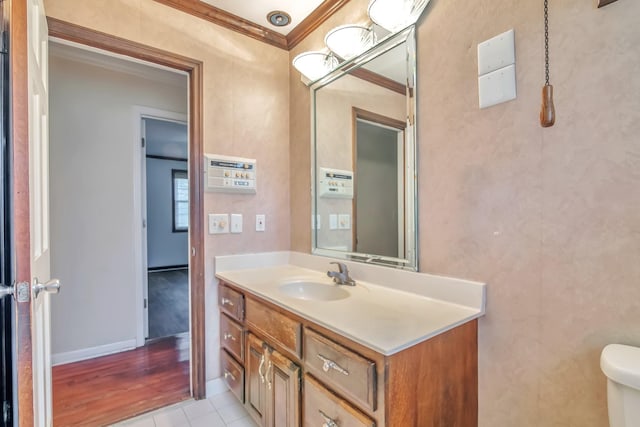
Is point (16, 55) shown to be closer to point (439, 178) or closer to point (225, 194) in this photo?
point (225, 194)

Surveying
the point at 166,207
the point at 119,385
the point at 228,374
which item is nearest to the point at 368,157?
the point at 228,374

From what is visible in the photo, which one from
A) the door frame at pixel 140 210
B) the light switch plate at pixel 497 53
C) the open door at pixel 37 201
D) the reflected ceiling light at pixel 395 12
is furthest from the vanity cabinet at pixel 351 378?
the door frame at pixel 140 210

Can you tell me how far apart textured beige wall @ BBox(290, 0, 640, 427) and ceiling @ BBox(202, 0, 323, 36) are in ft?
2.81

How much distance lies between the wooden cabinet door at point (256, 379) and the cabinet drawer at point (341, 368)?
1.28 ft

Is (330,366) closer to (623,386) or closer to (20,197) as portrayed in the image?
(623,386)

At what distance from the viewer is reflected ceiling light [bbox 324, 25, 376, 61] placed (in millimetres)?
1603

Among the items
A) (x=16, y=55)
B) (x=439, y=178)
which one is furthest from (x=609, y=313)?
(x=16, y=55)

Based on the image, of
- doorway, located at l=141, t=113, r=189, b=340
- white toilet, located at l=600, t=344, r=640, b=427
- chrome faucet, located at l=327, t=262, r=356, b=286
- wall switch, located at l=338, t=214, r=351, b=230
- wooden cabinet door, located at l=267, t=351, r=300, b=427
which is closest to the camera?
white toilet, located at l=600, t=344, r=640, b=427

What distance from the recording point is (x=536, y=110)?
101cm

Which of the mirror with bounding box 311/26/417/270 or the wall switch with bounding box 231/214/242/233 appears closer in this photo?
the mirror with bounding box 311/26/417/270

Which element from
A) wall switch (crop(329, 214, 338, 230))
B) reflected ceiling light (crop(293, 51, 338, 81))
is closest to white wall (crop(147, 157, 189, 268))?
reflected ceiling light (crop(293, 51, 338, 81))

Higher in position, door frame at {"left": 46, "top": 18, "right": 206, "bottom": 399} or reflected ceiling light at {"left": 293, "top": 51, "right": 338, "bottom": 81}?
reflected ceiling light at {"left": 293, "top": 51, "right": 338, "bottom": 81}

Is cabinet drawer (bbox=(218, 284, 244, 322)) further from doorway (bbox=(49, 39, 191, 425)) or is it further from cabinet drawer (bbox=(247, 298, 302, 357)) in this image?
doorway (bbox=(49, 39, 191, 425))

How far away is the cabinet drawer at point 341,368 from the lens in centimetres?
89
